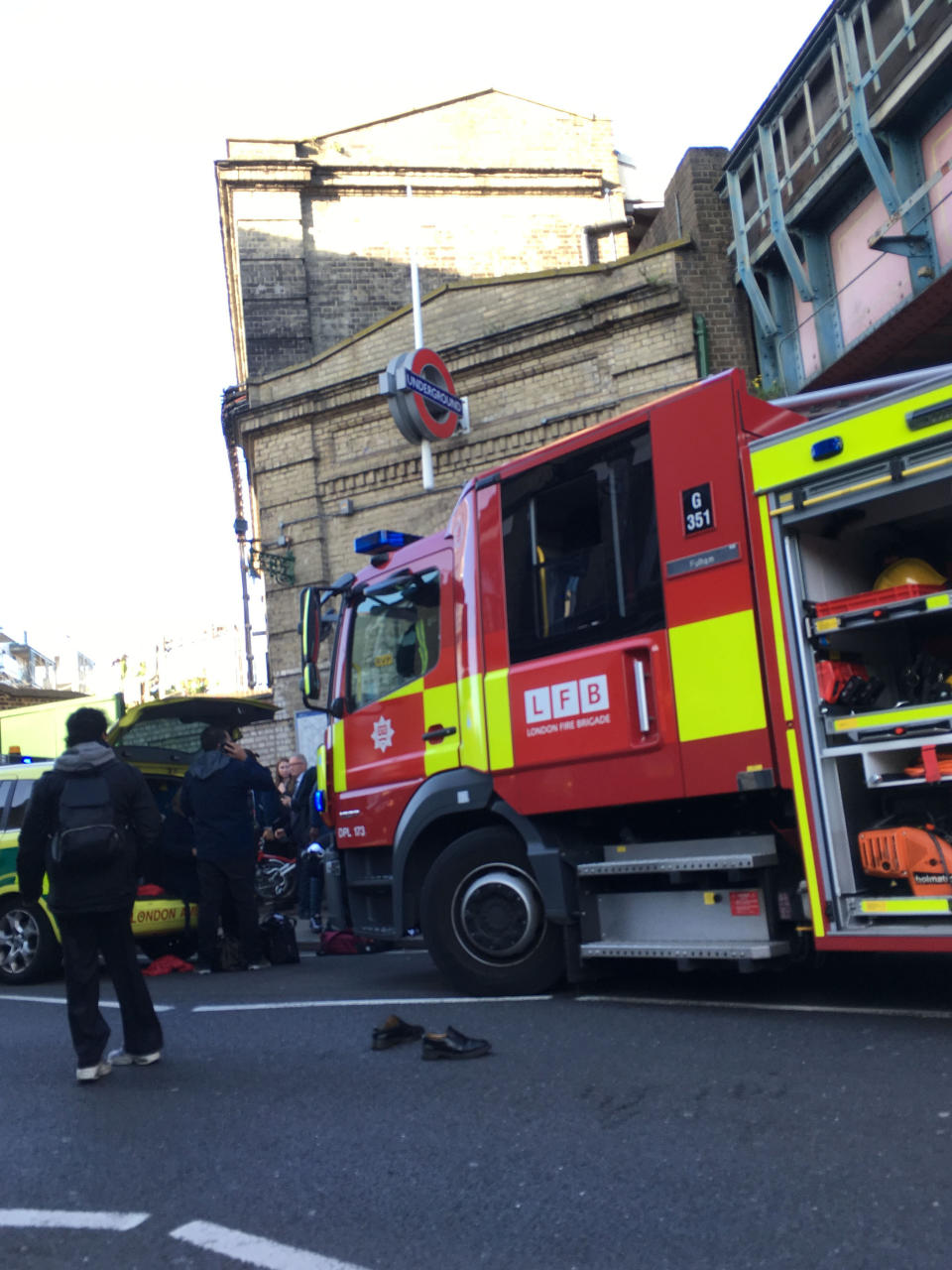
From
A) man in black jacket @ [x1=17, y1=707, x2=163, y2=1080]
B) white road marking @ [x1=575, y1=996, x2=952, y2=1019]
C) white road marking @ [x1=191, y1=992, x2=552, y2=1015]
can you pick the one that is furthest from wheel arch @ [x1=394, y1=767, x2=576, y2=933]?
man in black jacket @ [x1=17, y1=707, x2=163, y2=1080]

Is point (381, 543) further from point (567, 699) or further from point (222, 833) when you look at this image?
point (222, 833)

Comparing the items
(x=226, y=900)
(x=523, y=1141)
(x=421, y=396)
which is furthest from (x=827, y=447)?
(x=421, y=396)

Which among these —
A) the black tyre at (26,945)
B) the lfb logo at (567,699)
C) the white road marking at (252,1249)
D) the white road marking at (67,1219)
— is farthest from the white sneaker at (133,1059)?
the black tyre at (26,945)

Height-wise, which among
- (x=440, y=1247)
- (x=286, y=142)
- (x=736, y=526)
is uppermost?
(x=286, y=142)

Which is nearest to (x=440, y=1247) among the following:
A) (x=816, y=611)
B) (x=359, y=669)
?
(x=816, y=611)

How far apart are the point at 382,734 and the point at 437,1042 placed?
8.29 feet

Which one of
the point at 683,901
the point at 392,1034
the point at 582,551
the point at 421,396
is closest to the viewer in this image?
the point at 392,1034

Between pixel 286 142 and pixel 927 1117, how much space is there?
23.5 m

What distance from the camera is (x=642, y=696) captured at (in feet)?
20.0

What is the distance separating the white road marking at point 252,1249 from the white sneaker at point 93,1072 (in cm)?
215

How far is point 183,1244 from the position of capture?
11.0ft

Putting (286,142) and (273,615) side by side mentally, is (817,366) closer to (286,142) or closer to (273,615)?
(273,615)

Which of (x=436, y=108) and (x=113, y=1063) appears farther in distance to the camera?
(x=436, y=108)

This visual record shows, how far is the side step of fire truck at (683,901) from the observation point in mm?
5711
